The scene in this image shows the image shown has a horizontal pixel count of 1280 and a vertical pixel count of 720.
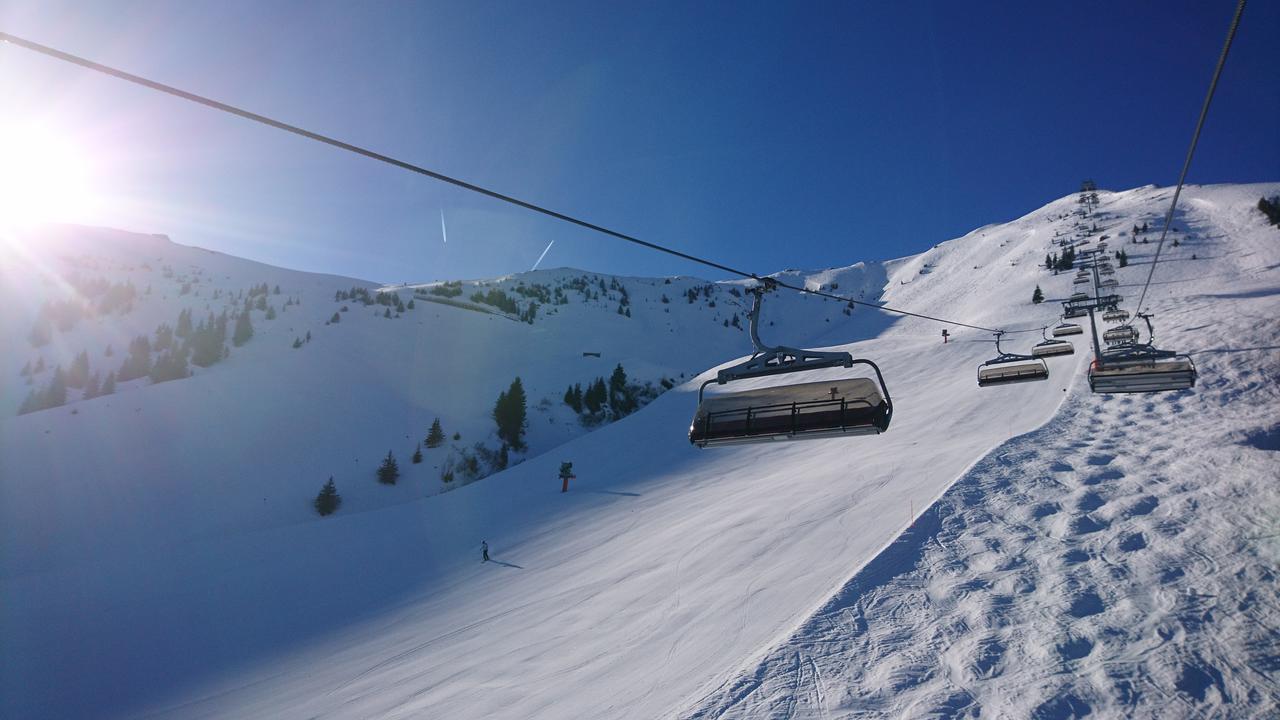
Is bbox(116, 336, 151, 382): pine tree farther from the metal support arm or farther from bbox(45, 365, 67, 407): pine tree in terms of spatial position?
the metal support arm

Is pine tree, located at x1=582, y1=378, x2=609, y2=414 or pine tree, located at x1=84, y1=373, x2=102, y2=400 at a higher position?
pine tree, located at x1=84, y1=373, x2=102, y2=400

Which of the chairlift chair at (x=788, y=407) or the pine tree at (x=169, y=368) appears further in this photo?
the pine tree at (x=169, y=368)

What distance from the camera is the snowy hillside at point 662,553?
7.93m

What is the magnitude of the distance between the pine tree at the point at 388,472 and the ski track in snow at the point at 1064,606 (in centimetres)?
3370

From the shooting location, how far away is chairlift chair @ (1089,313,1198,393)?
1068 centimetres

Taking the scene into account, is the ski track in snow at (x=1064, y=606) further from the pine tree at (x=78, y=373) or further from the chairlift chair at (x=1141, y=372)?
the pine tree at (x=78, y=373)

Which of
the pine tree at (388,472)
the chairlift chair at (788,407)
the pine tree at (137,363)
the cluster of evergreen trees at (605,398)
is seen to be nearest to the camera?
the chairlift chair at (788,407)

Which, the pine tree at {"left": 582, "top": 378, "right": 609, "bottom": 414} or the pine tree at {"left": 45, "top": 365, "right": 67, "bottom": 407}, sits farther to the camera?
the pine tree at {"left": 582, "top": 378, "right": 609, "bottom": 414}

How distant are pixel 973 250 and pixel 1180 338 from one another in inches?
4005

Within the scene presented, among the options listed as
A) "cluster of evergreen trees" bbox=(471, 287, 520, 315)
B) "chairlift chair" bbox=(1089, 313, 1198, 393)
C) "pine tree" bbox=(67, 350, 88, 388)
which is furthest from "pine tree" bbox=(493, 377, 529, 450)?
"cluster of evergreen trees" bbox=(471, 287, 520, 315)

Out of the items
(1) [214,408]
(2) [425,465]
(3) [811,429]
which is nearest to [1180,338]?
(3) [811,429]

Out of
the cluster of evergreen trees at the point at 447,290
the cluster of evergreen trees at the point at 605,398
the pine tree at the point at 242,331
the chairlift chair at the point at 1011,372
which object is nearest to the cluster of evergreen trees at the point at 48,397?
the pine tree at the point at 242,331

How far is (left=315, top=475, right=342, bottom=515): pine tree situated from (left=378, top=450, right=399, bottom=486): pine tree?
139 inches

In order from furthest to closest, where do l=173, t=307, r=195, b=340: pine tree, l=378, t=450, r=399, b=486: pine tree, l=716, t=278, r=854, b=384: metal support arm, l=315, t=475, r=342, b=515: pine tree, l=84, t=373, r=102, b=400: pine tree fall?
l=173, t=307, r=195, b=340: pine tree, l=84, t=373, r=102, b=400: pine tree, l=378, t=450, r=399, b=486: pine tree, l=315, t=475, r=342, b=515: pine tree, l=716, t=278, r=854, b=384: metal support arm
